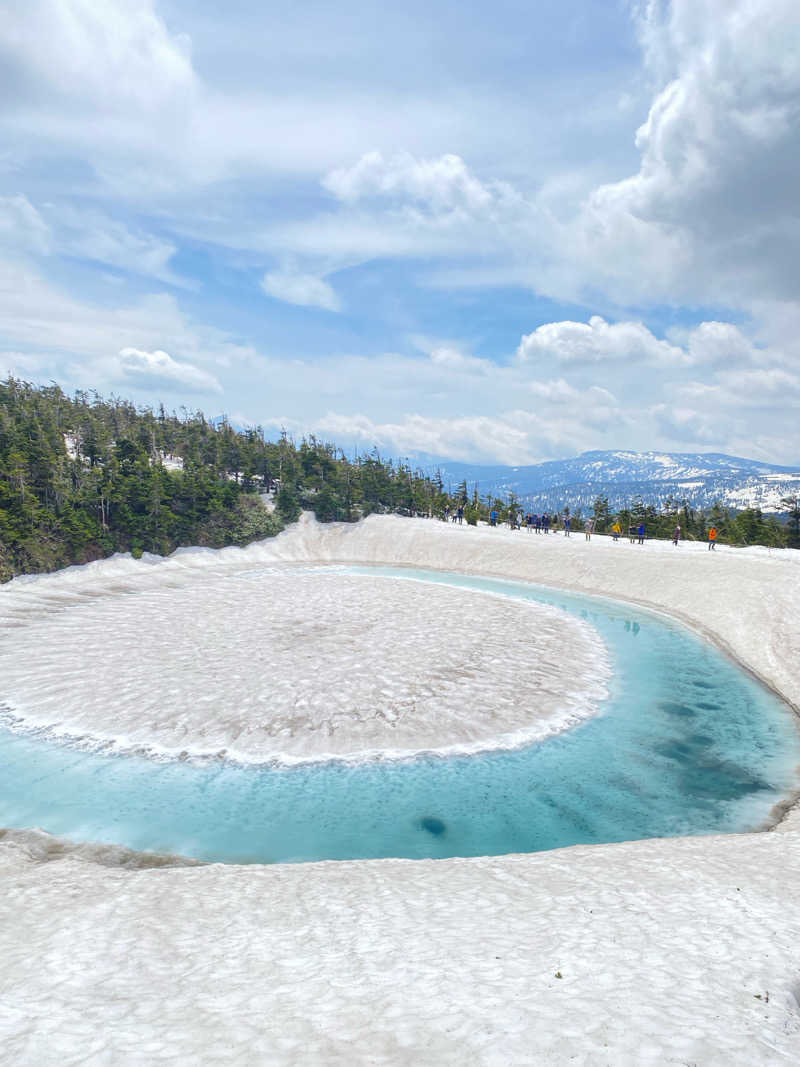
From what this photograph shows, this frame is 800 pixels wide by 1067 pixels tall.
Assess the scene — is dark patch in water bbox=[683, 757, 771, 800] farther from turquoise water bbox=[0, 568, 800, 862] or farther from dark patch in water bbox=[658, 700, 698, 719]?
dark patch in water bbox=[658, 700, 698, 719]

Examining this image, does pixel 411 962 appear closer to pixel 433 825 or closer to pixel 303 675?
pixel 433 825

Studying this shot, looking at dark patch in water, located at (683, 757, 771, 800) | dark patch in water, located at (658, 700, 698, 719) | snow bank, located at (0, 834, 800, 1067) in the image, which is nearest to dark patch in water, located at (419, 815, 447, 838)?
snow bank, located at (0, 834, 800, 1067)

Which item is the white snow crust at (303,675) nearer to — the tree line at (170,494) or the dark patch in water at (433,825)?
the dark patch in water at (433,825)

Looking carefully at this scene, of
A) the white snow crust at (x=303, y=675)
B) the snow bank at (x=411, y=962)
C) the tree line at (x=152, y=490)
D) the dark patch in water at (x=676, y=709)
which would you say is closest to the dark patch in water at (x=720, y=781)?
the dark patch in water at (x=676, y=709)

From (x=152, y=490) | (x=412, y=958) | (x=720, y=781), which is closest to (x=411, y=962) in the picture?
(x=412, y=958)

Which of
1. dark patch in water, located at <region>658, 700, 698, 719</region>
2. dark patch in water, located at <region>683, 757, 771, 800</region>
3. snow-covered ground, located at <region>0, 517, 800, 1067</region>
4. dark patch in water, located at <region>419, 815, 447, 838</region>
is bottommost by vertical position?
dark patch in water, located at <region>419, 815, 447, 838</region>

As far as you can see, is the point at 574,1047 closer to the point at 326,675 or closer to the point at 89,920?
the point at 89,920
